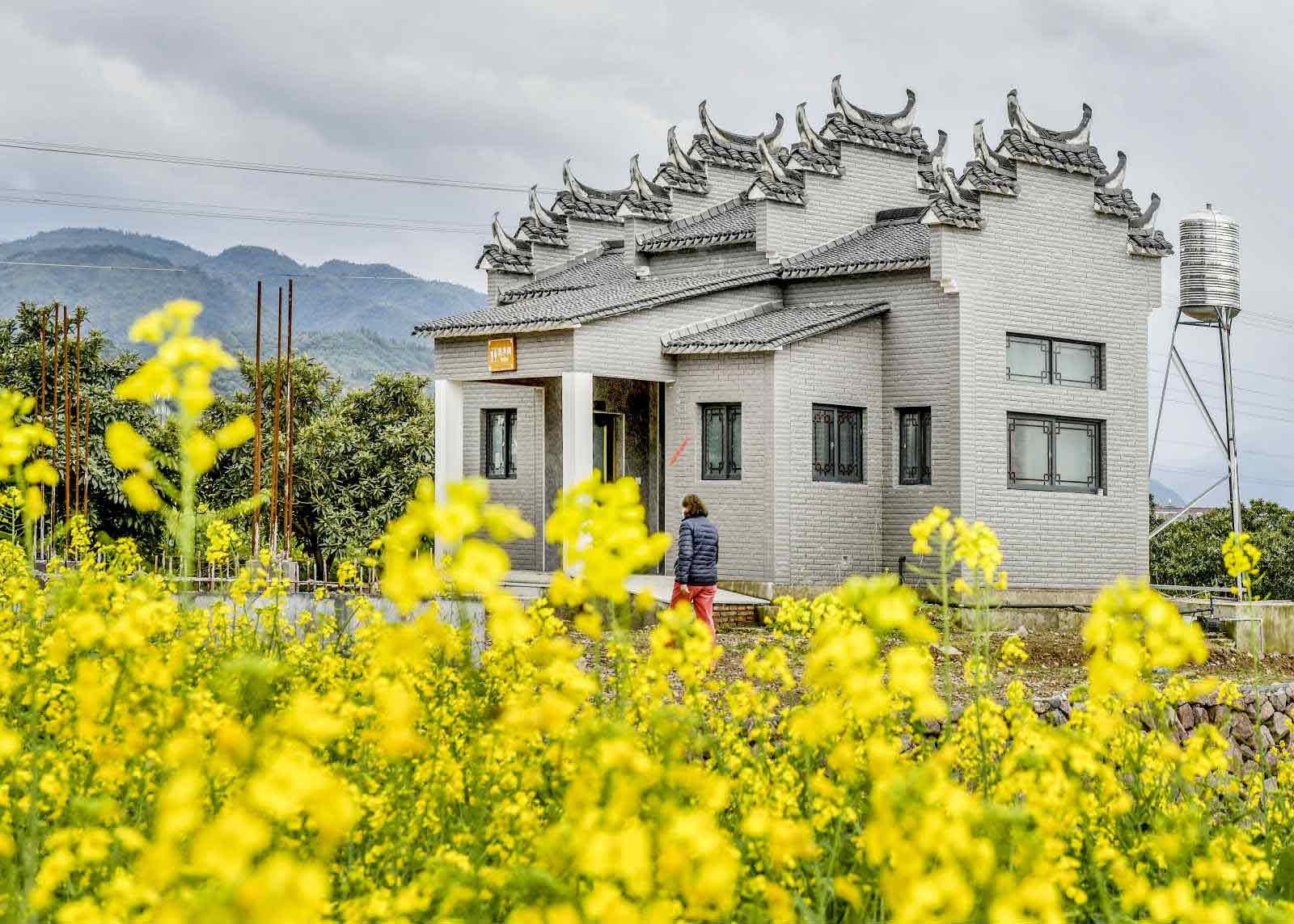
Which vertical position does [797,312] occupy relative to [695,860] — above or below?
above

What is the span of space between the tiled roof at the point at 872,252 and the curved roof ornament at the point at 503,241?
21.4 feet

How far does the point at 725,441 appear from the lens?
2128cm

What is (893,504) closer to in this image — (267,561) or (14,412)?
(267,561)

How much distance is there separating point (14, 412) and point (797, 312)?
18064 millimetres

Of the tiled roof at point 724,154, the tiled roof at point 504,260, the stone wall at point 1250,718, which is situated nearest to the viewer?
the stone wall at point 1250,718

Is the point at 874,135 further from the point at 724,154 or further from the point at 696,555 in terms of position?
the point at 696,555

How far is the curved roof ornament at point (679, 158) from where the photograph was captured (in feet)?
85.0

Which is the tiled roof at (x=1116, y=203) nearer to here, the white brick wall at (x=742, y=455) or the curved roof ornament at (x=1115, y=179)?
the curved roof ornament at (x=1115, y=179)

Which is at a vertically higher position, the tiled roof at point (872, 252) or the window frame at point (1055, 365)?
the tiled roof at point (872, 252)

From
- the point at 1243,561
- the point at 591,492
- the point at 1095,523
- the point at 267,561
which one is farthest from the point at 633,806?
the point at 1095,523

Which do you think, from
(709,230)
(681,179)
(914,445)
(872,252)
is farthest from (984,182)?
(681,179)

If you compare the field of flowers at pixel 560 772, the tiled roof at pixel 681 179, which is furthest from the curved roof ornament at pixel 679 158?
the field of flowers at pixel 560 772

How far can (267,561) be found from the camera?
9070 millimetres

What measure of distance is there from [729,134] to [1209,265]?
882cm
